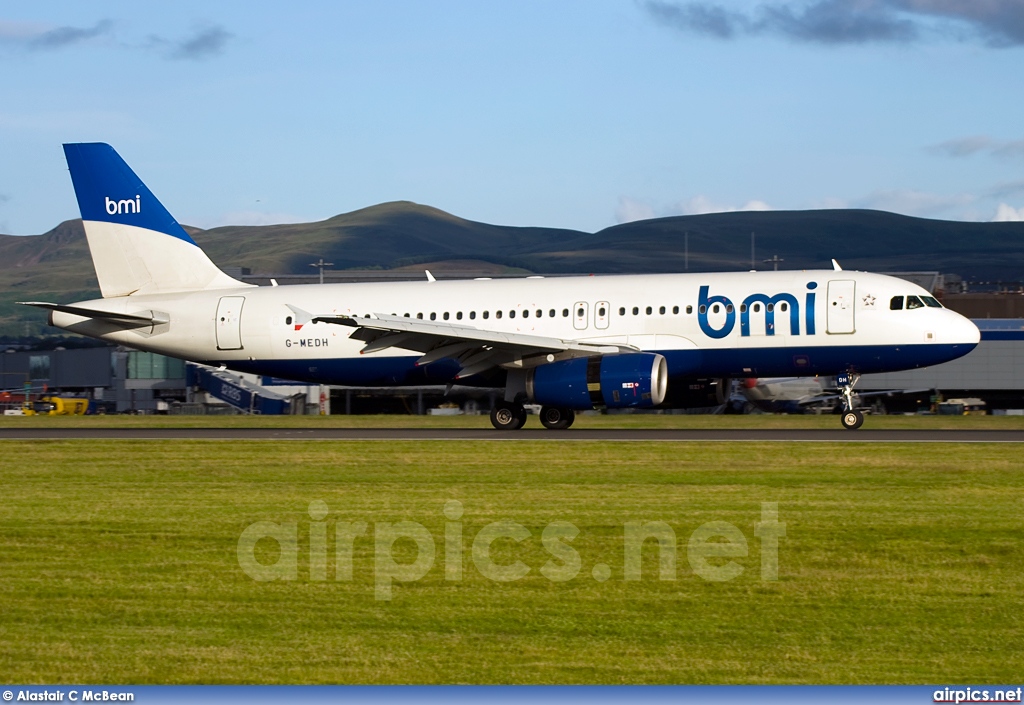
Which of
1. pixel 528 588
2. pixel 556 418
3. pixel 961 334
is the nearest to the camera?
pixel 528 588

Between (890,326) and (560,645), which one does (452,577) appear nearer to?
(560,645)

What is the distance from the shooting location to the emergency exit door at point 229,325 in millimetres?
38750

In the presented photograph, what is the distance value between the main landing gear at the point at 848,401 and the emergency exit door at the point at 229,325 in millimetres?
17536

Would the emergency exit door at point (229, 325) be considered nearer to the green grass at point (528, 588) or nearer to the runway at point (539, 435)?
the runway at point (539, 435)

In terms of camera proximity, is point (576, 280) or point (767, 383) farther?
point (767, 383)

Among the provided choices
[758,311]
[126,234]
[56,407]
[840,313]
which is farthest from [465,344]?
[56,407]

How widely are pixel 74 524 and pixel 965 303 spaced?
98.6 meters

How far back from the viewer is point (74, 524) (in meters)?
Result: 16.9

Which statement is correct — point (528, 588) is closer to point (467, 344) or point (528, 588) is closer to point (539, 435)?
point (539, 435)

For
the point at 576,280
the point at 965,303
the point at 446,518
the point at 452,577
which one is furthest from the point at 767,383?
the point at 965,303

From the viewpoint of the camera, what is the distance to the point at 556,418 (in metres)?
36.3

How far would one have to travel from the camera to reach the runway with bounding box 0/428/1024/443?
30.5 metres

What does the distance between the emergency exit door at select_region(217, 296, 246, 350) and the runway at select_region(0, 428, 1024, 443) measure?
8.52ft

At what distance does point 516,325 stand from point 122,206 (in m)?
13.4
